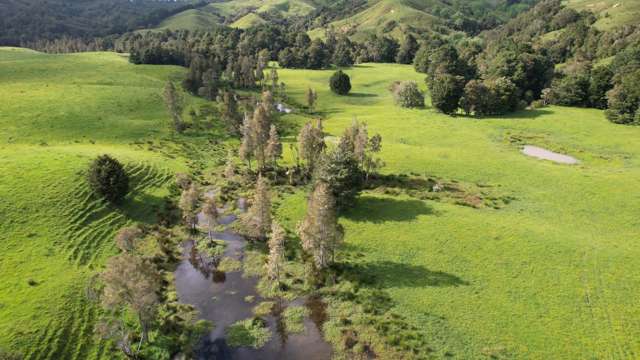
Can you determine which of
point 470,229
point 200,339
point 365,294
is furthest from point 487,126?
point 200,339

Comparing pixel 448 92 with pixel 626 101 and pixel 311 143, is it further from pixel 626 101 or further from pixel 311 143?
pixel 311 143

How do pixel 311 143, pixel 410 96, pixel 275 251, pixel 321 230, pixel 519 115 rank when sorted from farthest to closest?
pixel 410 96 < pixel 519 115 < pixel 311 143 < pixel 321 230 < pixel 275 251

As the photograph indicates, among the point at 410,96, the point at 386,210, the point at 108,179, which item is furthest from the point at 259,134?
the point at 410,96

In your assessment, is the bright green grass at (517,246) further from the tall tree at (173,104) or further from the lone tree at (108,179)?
the tall tree at (173,104)

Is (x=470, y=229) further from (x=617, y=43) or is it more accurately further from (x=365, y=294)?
(x=617, y=43)

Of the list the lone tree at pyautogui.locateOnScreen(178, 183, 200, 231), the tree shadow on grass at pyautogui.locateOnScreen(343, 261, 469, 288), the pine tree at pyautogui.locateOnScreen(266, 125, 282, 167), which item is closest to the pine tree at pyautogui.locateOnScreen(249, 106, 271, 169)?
the pine tree at pyautogui.locateOnScreen(266, 125, 282, 167)

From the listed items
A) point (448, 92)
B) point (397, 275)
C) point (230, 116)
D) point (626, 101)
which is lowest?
point (397, 275)

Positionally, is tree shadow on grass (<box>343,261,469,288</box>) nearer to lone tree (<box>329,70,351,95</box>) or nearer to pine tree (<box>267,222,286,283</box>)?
pine tree (<box>267,222,286,283</box>)
